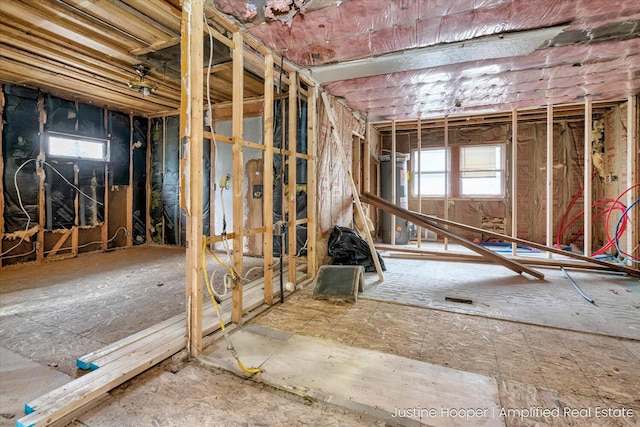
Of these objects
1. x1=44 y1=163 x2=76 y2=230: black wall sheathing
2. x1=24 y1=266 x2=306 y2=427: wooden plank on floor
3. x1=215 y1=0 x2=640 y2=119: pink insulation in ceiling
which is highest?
x1=215 y1=0 x2=640 y2=119: pink insulation in ceiling

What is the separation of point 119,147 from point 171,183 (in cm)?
111

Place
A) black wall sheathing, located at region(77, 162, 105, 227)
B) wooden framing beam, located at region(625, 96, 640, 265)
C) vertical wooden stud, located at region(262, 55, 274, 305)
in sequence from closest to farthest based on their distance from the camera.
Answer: vertical wooden stud, located at region(262, 55, 274, 305) < wooden framing beam, located at region(625, 96, 640, 265) < black wall sheathing, located at region(77, 162, 105, 227)

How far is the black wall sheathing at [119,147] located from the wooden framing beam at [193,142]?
4652 millimetres

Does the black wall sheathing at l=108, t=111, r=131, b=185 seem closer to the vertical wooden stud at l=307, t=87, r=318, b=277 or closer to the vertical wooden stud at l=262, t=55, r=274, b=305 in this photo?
the vertical wooden stud at l=307, t=87, r=318, b=277

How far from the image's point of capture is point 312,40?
8.46ft

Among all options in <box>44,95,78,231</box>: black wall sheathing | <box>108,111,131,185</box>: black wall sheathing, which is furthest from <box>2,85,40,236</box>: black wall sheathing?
<box>108,111,131,185</box>: black wall sheathing

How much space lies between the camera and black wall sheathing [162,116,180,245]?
18.9 ft

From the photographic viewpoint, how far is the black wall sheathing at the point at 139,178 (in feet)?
19.2

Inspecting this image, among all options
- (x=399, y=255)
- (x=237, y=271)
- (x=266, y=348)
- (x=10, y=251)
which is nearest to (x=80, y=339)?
(x=237, y=271)

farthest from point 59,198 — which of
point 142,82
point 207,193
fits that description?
point 142,82

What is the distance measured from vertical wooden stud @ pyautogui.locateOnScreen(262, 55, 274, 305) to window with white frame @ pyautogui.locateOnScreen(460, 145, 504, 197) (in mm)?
5606

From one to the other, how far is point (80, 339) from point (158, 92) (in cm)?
383

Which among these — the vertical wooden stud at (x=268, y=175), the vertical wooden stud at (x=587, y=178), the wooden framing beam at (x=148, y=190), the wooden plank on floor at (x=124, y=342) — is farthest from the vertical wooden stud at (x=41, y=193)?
the vertical wooden stud at (x=587, y=178)

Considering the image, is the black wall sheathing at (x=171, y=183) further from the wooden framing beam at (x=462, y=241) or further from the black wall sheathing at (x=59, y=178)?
the wooden framing beam at (x=462, y=241)
